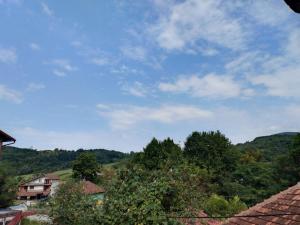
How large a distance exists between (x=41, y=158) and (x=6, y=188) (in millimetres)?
55473

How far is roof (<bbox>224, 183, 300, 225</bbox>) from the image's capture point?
17.7ft

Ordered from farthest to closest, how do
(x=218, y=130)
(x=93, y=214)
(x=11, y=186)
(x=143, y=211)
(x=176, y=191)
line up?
A: (x=218, y=130) < (x=11, y=186) < (x=176, y=191) < (x=93, y=214) < (x=143, y=211)

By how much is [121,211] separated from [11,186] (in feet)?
127

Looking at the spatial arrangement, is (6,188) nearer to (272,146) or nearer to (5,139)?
(5,139)

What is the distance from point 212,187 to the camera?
4900cm

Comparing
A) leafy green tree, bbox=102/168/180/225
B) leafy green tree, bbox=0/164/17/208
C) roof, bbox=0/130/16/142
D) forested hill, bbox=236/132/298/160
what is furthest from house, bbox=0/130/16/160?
forested hill, bbox=236/132/298/160

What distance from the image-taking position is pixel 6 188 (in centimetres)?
4344

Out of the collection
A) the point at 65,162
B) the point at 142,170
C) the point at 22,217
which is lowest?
the point at 22,217

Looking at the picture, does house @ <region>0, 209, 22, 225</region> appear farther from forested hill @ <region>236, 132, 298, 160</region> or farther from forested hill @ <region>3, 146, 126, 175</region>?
forested hill @ <region>236, 132, 298, 160</region>

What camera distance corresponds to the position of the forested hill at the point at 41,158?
3022 inches

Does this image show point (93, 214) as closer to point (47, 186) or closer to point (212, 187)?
A: point (212, 187)

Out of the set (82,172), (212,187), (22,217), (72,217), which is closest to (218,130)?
(212,187)

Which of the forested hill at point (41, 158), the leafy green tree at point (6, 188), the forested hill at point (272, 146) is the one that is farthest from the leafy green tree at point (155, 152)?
the forested hill at point (272, 146)

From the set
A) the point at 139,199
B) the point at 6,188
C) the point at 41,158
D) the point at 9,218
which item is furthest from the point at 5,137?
the point at 41,158
